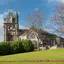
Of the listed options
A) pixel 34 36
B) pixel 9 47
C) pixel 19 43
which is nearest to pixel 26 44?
pixel 19 43

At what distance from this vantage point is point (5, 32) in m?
133

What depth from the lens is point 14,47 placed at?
61375mm

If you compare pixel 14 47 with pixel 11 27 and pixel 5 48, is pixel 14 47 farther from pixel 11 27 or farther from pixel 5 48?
pixel 11 27

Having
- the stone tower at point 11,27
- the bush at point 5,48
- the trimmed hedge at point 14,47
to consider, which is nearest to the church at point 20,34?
the stone tower at point 11,27

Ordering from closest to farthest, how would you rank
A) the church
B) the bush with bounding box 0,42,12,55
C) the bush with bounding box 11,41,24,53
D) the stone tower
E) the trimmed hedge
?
the bush with bounding box 0,42,12,55 < the trimmed hedge < the bush with bounding box 11,41,24,53 < the church < the stone tower

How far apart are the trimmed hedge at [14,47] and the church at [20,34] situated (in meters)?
47.4

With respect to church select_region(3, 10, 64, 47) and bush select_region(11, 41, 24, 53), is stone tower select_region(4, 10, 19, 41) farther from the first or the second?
bush select_region(11, 41, 24, 53)

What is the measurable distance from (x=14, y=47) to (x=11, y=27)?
254 feet

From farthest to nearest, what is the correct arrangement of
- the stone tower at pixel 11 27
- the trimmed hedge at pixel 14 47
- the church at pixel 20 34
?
the stone tower at pixel 11 27 → the church at pixel 20 34 → the trimmed hedge at pixel 14 47

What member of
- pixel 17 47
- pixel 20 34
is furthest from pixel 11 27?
pixel 17 47

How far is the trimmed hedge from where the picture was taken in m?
57.9

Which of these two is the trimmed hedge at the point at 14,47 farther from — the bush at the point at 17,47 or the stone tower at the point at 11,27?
the stone tower at the point at 11,27

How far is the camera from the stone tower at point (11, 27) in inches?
5260

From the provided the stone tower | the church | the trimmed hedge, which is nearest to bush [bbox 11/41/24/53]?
the trimmed hedge
